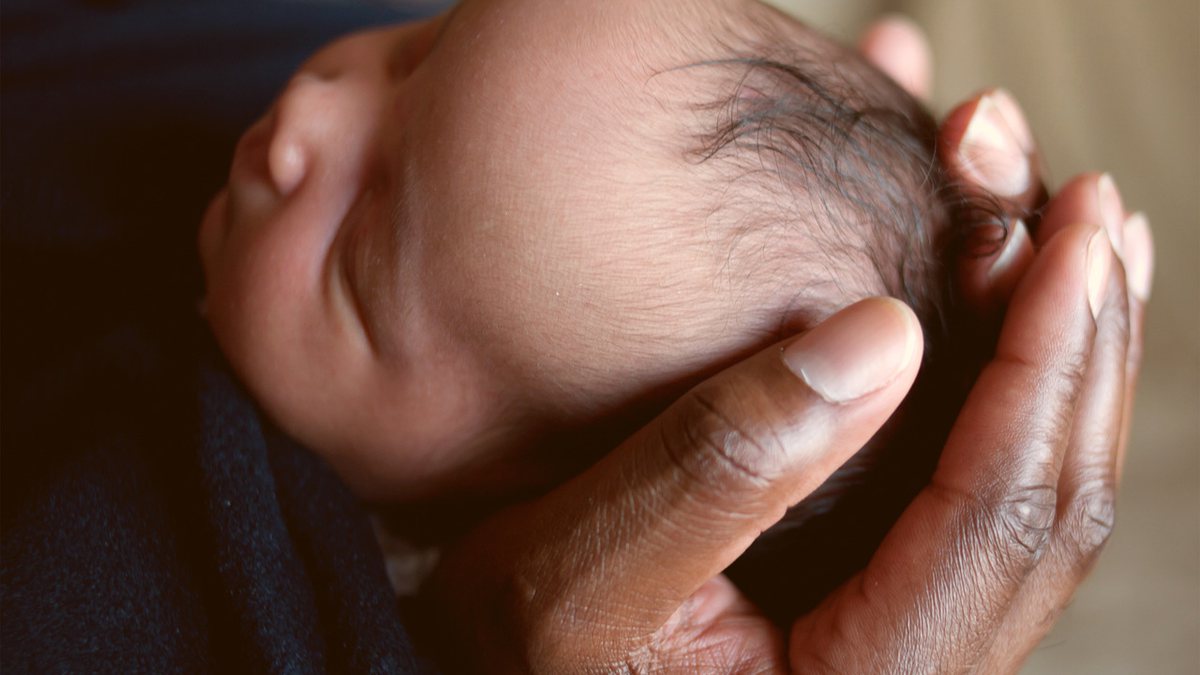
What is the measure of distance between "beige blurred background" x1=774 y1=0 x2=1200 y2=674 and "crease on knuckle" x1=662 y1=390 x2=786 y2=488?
71 centimetres

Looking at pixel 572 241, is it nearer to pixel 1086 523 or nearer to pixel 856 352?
pixel 856 352

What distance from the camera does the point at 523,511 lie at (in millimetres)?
785

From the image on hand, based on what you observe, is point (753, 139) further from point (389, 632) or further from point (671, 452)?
point (389, 632)

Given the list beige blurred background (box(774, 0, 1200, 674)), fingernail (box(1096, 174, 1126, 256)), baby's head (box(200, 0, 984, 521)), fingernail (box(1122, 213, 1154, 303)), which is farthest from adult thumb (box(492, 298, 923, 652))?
beige blurred background (box(774, 0, 1200, 674))

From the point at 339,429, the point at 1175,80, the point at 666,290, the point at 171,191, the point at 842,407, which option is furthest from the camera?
the point at 1175,80

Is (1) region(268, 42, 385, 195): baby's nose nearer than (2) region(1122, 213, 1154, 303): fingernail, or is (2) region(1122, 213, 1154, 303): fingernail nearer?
(1) region(268, 42, 385, 195): baby's nose

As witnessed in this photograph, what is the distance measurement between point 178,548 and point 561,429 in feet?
1.07

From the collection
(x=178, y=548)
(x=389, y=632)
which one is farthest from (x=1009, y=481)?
(x=178, y=548)

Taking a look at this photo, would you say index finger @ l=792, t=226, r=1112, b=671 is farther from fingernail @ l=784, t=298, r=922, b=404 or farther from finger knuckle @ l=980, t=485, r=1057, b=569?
fingernail @ l=784, t=298, r=922, b=404

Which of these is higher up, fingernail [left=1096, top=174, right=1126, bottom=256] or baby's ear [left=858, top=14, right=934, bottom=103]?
fingernail [left=1096, top=174, right=1126, bottom=256]

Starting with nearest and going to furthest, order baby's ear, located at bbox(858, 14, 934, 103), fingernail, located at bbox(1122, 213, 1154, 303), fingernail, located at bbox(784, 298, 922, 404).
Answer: fingernail, located at bbox(784, 298, 922, 404)
fingernail, located at bbox(1122, 213, 1154, 303)
baby's ear, located at bbox(858, 14, 934, 103)

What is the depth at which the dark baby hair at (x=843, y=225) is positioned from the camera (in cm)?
75

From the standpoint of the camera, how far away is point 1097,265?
774mm

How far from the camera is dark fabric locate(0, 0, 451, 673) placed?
2.33 ft
